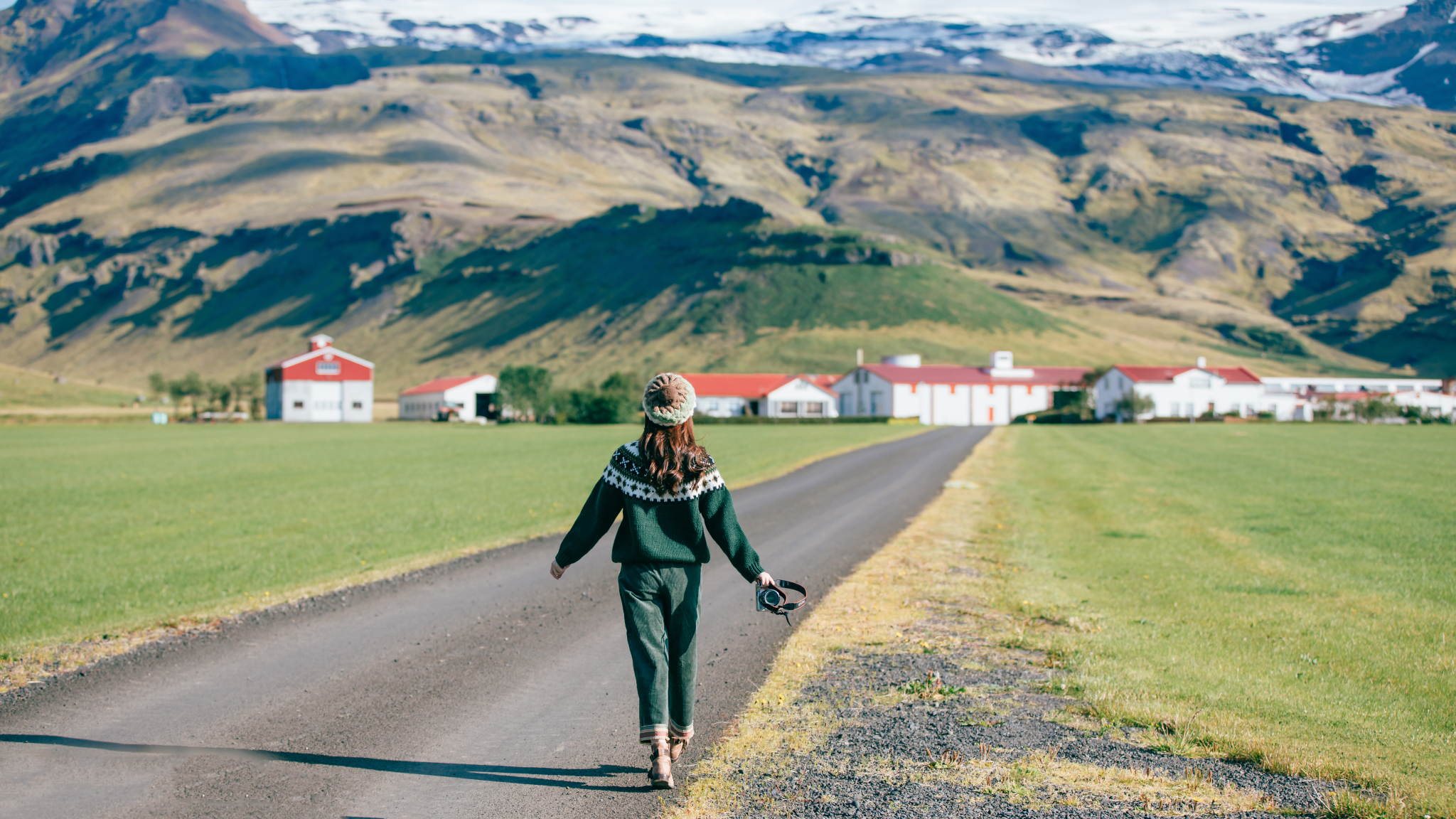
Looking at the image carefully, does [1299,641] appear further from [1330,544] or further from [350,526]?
[350,526]

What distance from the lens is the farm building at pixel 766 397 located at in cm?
13250

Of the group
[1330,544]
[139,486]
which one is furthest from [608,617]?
[139,486]

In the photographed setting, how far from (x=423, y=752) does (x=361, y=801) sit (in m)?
1.04

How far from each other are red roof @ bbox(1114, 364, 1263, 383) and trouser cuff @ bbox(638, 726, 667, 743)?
124484mm

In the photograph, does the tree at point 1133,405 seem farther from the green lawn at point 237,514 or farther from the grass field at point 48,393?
the grass field at point 48,393

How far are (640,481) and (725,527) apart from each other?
2.44ft

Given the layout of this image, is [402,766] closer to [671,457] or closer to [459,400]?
[671,457]

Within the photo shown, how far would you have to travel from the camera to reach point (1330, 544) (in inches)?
808

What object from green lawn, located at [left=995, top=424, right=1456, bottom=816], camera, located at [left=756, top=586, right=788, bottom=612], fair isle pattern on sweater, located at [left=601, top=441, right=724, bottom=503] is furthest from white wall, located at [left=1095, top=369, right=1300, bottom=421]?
fair isle pattern on sweater, located at [left=601, top=441, right=724, bottom=503]

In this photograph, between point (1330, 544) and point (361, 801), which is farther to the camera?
point (1330, 544)

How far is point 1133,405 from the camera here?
4601 inches

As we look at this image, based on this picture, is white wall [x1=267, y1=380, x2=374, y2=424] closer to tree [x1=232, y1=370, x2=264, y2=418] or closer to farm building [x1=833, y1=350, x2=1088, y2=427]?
tree [x1=232, y1=370, x2=264, y2=418]

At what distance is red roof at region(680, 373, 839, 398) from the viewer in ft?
444

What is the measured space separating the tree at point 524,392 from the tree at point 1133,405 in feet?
231
